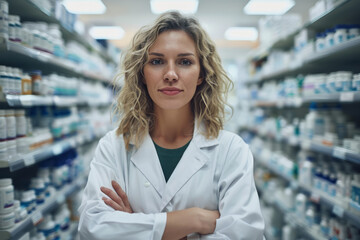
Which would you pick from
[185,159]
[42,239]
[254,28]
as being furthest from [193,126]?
[254,28]

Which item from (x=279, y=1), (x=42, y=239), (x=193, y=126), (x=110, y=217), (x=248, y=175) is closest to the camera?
(x=110, y=217)

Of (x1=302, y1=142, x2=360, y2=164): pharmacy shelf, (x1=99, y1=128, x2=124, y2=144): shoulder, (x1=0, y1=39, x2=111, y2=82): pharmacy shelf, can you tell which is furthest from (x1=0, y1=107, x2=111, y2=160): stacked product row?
(x1=302, y1=142, x2=360, y2=164): pharmacy shelf

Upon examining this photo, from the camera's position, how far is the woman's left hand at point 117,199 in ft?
4.22

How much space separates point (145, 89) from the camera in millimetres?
1679

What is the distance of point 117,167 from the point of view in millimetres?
1457

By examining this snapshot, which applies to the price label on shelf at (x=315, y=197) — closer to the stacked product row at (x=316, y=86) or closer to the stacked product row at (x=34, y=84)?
the stacked product row at (x=316, y=86)

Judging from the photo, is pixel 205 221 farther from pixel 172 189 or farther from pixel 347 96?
pixel 347 96

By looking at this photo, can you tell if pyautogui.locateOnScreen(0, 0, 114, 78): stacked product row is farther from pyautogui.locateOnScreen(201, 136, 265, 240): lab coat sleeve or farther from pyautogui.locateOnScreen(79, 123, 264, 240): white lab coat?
pyautogui.locateOnScreen(201, 136, 265, 240): lab coat sleeve

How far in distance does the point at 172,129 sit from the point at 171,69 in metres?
0.36

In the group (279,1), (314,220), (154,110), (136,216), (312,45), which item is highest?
(279,1)

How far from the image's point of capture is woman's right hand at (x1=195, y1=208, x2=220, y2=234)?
1.25 meters

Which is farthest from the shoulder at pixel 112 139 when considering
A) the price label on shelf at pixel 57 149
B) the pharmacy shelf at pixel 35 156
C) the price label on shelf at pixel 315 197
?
the price label on shelf at pixel 315 197

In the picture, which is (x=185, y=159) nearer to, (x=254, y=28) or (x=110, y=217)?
(x=110, y=217)

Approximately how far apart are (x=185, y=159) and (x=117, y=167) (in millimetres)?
371
